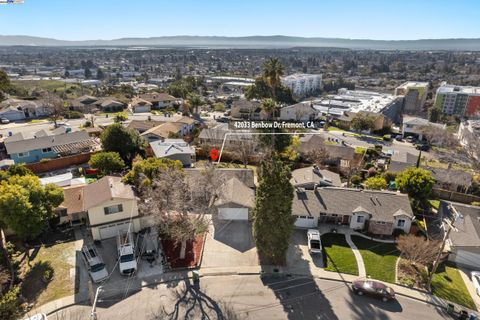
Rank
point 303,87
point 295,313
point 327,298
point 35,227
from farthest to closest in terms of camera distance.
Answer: point 303,87 < point 35,227 < point 327,298 < point 295,313

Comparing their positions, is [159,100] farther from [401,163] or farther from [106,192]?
[401,163]

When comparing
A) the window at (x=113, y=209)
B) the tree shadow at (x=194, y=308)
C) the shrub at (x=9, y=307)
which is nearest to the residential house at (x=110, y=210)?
the window at (x=113, y=209)

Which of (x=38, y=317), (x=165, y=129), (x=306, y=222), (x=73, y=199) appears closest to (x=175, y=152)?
(x=165, y=129)

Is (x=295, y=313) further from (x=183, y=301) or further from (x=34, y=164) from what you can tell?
(x=34, y=164)

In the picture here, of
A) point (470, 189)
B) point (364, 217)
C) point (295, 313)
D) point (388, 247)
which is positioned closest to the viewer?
point (295, 313)

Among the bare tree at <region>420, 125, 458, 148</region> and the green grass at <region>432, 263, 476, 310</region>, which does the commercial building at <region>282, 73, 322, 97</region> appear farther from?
the green grass at <region>432, 263, 476, 310</region>

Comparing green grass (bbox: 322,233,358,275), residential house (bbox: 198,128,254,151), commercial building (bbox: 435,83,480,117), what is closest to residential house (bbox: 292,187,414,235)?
green grass (bbox: 322,233,358,275)

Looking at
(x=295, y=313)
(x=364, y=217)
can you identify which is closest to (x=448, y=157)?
(x=364, y=217)
